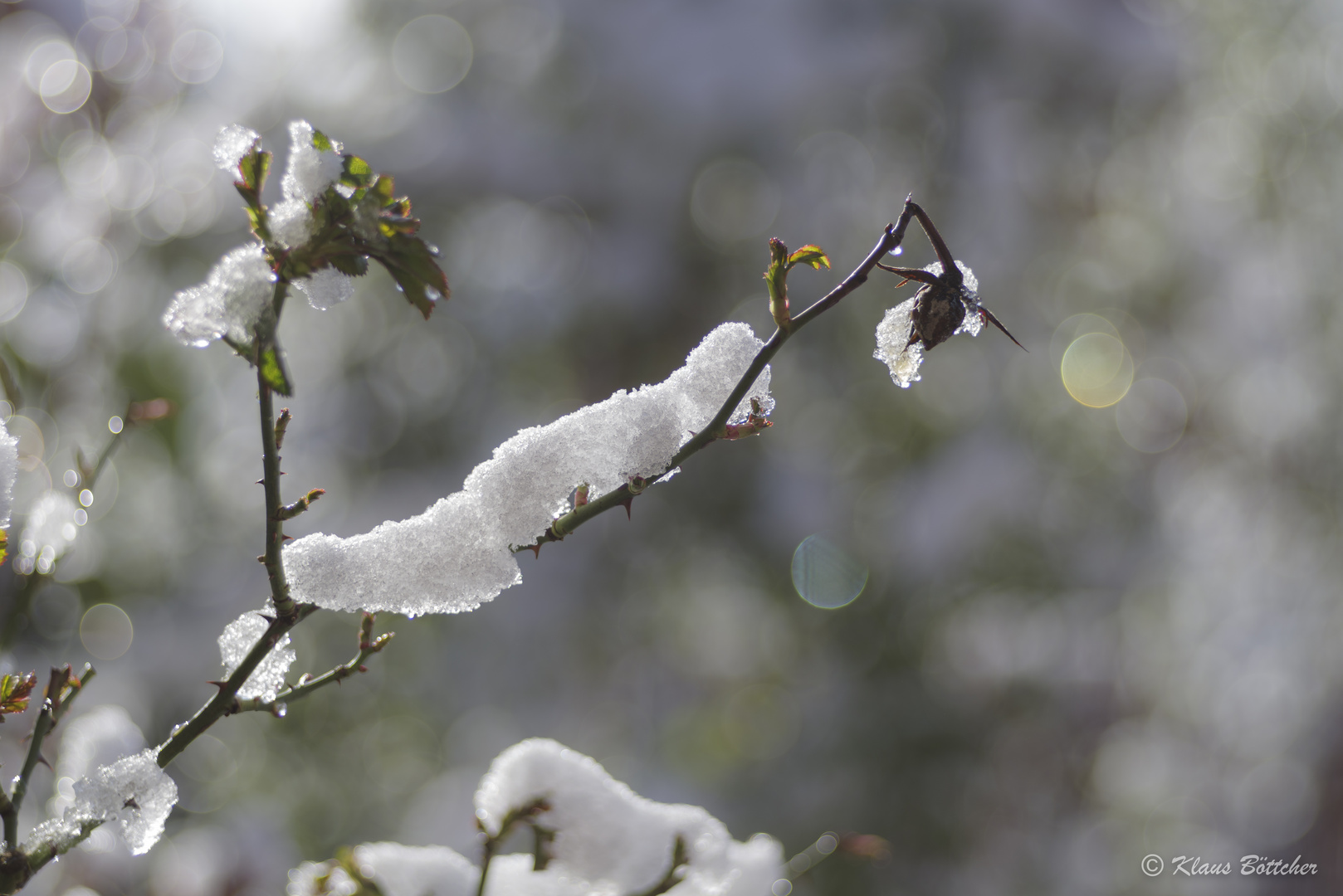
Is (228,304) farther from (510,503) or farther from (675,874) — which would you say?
(675,874)

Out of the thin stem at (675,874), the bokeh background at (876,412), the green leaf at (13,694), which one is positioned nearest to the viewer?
the green leaf at (13,694)

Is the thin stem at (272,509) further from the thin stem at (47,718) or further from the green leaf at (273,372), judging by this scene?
the thin stem at (47,718)

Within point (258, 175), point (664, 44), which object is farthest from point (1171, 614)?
point (258, 175)

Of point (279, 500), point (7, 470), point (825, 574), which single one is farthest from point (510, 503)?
point (825, 574)

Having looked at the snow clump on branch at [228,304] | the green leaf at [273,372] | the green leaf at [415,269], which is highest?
the green leaf at [415,269]

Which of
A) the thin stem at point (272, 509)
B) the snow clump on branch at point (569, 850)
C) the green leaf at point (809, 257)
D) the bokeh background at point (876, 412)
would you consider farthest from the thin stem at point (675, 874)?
the bokeh background at point (876, 412)

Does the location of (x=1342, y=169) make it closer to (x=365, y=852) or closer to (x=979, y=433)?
(x=979, y=433)
